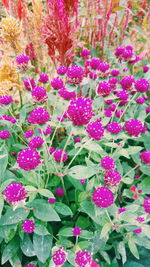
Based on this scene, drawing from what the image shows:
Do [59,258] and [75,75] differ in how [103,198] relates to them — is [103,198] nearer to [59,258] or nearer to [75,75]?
[59,258]

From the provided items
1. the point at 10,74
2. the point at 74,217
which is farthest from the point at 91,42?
the point at 74,217

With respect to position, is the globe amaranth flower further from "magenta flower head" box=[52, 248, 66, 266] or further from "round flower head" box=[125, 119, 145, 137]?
"magenta flower head" box=[52, 248, 66, 266]

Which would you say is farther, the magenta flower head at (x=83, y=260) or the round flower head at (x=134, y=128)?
the round flower head at (x=134, y=128)

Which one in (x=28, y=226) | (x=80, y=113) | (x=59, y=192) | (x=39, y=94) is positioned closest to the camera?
(x=80, y=113)

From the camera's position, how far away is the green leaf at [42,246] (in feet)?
4.10

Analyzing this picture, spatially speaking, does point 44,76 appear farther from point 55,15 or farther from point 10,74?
point 10,74

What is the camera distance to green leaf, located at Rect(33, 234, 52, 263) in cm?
125

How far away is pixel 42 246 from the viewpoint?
1278mm

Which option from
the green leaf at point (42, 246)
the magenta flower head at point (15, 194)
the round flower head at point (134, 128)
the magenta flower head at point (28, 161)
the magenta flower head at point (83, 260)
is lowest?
the green leaf at point (42, 246)

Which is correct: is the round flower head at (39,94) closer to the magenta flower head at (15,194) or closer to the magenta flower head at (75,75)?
the magenta flower head at (75,75)

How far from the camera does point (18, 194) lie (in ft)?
3.60

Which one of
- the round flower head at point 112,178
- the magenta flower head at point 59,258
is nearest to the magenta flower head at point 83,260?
the magenta flower head at point 59,258

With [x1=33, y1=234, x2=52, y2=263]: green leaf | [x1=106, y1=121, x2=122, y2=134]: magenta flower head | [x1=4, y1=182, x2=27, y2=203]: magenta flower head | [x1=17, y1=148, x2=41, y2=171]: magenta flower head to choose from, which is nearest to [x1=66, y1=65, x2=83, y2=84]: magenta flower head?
[x1=106, y1=121, x2=122, y2=134]: magenta flower head

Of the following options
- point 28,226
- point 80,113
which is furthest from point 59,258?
point 80,113
